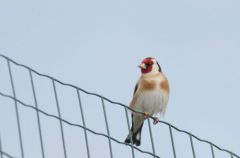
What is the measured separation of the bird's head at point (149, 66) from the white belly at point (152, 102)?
1.38 feet

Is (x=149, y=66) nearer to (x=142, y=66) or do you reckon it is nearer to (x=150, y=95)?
(x=142, y=66)

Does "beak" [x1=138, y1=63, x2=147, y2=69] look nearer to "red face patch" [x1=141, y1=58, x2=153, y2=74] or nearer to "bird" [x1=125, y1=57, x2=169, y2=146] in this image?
"red face patch" [x1=141, y1=58, x2=153, y2=74]

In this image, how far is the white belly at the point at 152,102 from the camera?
9.80m

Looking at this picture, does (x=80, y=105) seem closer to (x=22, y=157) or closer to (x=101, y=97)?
(x=101, y=97)

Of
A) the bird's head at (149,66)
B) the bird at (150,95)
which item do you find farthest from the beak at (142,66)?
Answer: the bird at (150,95)

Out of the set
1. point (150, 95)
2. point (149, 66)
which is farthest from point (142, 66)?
point (150, 95)

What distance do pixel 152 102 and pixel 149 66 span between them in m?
0.76

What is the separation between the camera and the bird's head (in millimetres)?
10258

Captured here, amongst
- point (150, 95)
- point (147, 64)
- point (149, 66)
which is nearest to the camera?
point (150, 95)

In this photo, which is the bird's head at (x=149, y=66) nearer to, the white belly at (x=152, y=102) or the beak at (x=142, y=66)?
the beak at (x=142, y=66)

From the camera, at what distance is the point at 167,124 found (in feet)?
20.9

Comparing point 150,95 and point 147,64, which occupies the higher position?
point 147,64

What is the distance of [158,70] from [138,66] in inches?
11.8

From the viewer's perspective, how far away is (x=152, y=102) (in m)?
9.82
